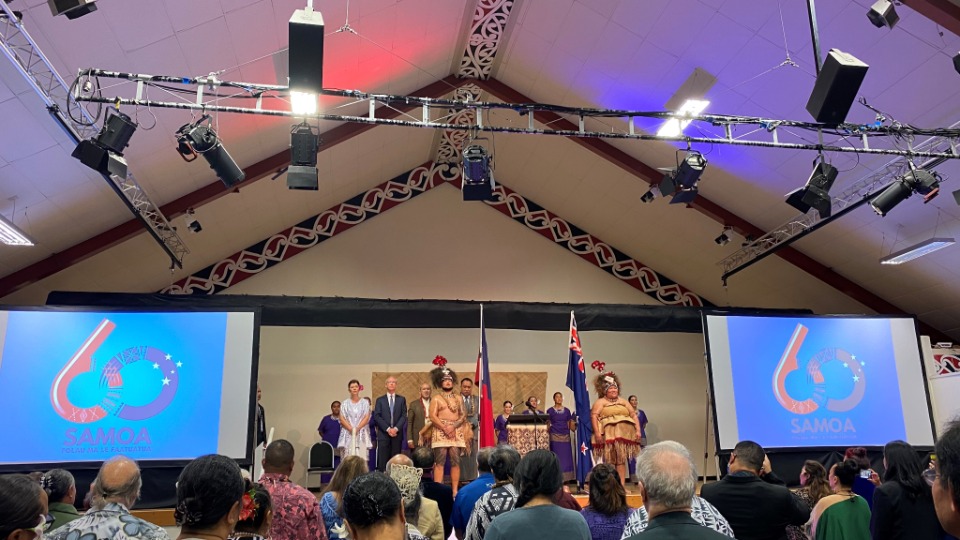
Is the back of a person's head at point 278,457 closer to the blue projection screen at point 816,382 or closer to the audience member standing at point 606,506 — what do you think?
the audience member standing at point 606,506

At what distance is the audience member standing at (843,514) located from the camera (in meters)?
3.18

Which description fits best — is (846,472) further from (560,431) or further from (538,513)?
(560,431)

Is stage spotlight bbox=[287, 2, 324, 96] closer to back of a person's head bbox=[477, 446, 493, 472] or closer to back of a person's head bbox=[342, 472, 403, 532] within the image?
back of a person's head bbox=[477, 446, 493, 472]

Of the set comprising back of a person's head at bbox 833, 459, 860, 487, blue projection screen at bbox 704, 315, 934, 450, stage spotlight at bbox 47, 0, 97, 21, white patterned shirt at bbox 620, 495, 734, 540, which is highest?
stage spotlight at bbox 47, 0, 97, 21

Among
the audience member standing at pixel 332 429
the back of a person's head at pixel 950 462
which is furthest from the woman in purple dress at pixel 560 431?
the back of a person's head at pixel 950 462

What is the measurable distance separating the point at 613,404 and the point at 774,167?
3297 millimetres

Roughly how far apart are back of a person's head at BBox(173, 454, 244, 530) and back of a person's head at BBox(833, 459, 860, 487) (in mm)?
2866

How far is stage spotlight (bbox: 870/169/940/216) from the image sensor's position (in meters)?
5.80

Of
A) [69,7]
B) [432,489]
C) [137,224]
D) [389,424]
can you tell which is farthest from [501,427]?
[69,7]

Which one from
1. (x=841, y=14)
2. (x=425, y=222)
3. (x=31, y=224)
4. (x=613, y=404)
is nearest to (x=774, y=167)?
(x=841, y=14)

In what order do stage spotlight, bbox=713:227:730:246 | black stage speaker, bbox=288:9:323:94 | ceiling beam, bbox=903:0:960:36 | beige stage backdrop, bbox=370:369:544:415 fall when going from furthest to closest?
beige stage backdrop, bbox=370:369:544:415, stage spotlight, bbox=713:227:730:246, ceiling beam, bbox=903:0:960:36, black stage speaker, bbox=288:9:323:94

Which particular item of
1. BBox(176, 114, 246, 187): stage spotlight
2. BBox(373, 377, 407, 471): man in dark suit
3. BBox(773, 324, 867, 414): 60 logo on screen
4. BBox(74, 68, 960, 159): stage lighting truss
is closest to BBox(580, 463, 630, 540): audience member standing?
BBox(74, 68, 960, 159): stage lighting truss

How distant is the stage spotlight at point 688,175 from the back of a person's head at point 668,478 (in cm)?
470

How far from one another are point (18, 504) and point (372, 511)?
100 cm
